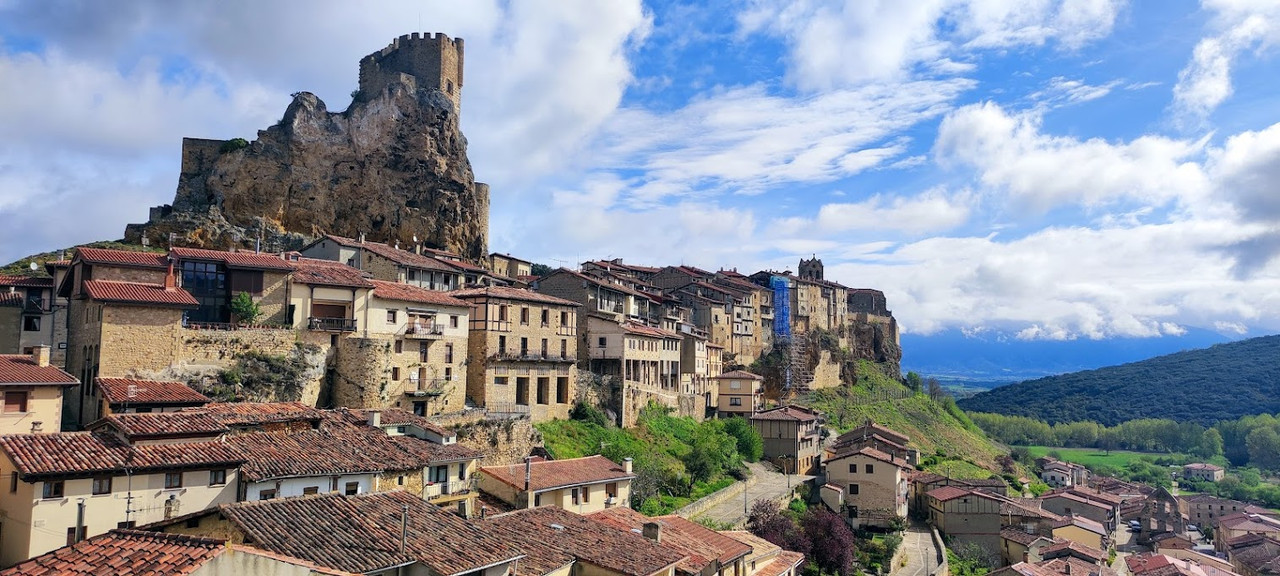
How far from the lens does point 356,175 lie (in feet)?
235

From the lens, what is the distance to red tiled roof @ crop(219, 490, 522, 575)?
707 inches

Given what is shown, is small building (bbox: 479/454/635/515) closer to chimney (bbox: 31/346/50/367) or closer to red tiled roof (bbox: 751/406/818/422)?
chimney (bbox: 31/346/50/367)

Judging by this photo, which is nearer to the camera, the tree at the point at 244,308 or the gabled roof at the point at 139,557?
the gabled roof at the point at 139,557

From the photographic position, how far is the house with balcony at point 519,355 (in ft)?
153

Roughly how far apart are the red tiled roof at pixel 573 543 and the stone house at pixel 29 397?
13.4 m

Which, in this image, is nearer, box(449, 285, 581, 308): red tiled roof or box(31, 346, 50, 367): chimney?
box(31, 346, 50, 367): chimney

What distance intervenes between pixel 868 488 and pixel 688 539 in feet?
102

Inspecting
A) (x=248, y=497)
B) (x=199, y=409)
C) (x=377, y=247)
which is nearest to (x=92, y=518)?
(x=248, y=497)

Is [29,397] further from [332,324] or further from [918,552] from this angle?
[918,552]

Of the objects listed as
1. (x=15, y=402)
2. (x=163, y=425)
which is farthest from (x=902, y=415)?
(x=15, y=402)

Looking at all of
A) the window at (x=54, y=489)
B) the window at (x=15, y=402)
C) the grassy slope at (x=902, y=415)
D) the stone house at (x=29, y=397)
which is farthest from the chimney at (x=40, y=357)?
the grassy slope at (x=902, y=415)

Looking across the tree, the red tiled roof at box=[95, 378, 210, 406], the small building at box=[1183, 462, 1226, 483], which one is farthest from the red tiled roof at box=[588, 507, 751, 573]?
the small building at box=[1183, 462, 1226, 483]

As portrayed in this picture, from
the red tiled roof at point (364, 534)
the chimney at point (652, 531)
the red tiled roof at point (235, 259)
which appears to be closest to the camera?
the red tiled roof at point (364, 534)

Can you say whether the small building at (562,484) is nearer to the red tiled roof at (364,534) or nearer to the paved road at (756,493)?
the red tiled roof at (364,534)
